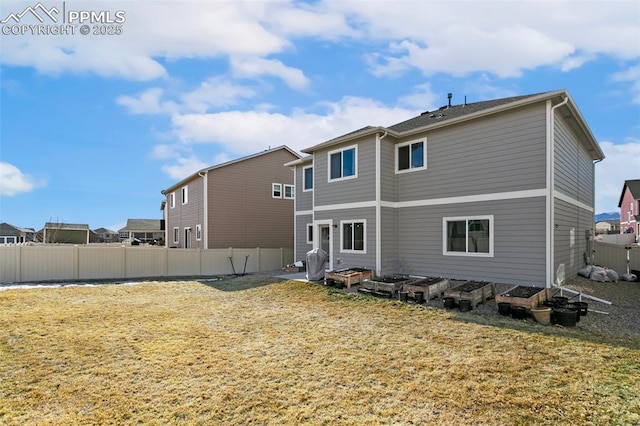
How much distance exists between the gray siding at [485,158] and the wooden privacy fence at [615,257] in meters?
6.62

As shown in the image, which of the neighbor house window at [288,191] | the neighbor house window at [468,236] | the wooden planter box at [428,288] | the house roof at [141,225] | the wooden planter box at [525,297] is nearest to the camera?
the wooden planter box at [525,297]

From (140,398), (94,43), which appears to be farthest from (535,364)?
(94,43)

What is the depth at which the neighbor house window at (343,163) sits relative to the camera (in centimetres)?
1277

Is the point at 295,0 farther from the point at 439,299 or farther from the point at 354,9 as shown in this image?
the point at 439,299

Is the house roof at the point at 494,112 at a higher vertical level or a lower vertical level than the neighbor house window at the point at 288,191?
higher

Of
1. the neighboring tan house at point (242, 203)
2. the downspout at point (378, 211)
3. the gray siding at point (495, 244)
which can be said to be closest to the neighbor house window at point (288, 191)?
the neighboring tan house at point (242, 203)

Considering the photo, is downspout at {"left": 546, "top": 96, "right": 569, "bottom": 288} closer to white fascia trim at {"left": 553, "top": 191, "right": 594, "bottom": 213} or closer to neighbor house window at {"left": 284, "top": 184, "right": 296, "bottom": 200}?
white fascia trim at {"left": 553, "top": 191, "right": 594, "bottom": 213}

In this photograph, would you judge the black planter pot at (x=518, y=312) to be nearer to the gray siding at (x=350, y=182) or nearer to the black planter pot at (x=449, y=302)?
the black planter pot at (x=449, y=302)

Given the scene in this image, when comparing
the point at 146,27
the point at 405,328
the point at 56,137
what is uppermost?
the point at 146,27

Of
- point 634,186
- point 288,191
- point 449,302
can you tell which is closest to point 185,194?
point 288,191

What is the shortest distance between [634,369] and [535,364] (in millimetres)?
1203

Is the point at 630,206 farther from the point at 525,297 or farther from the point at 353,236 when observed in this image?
the point at 525,297

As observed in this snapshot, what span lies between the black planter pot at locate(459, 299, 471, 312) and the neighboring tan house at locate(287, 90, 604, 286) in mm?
2798

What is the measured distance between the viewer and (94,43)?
10.1 metres
